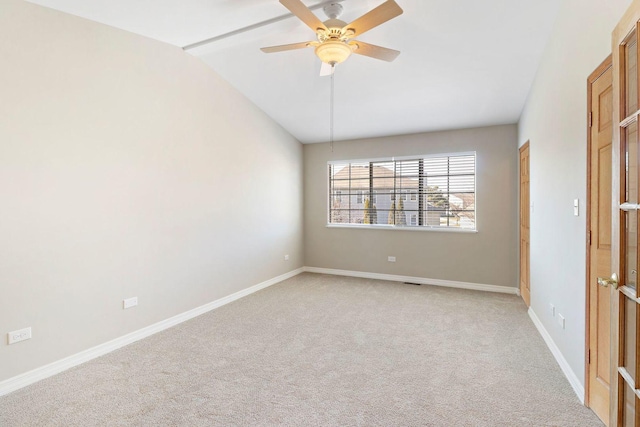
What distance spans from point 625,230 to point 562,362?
178 centimetres

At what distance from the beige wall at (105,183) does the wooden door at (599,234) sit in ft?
12.4

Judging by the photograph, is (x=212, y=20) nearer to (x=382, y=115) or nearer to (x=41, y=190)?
(x=41, y=190)

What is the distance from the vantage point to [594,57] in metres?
1.97

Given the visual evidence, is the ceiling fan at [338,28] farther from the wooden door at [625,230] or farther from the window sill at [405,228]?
the window sill at [405,228]

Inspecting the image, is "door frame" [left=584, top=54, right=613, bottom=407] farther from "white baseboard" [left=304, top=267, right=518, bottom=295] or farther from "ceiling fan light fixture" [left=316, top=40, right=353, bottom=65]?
"white baseboard" [left=304, top=267, right=518, bottom=295]

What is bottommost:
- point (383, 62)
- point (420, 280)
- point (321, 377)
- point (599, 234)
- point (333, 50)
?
point (321, 377)

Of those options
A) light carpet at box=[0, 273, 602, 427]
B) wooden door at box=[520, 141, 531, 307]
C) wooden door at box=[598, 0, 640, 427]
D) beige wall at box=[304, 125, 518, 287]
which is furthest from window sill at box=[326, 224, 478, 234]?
wooden door at box=[598, 0, 640, 427]

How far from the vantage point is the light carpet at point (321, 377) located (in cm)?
199

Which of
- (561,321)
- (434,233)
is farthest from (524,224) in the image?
(561,321)

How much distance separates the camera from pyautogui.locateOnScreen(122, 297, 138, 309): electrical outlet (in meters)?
3.11

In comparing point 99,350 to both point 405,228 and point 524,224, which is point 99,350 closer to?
point 405,228

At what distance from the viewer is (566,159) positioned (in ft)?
8.13

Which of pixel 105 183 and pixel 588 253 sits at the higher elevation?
pixel 105 183

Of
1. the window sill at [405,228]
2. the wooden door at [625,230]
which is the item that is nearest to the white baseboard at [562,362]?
the wooden door at [625,230]
